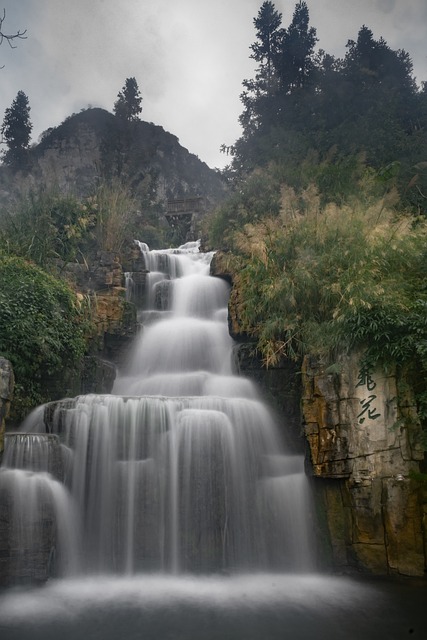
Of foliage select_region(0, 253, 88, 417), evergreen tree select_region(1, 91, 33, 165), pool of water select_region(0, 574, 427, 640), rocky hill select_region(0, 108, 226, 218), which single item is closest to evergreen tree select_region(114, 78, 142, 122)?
rocky hill select_region(0, 108, 226, 218)

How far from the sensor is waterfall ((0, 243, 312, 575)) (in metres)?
7.29

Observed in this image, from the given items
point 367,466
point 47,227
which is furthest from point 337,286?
point 47,227

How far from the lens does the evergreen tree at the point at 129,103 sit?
3200 cm

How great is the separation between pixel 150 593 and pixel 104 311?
25.1 feet

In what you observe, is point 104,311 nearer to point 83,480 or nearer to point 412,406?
point 83,480

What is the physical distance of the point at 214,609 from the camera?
19.6 ft

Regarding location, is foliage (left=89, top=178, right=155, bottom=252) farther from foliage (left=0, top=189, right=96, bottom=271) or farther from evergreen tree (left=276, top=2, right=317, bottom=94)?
evergreen tree (left=276, top=2, right=317, bottom=94)

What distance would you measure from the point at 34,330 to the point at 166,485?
13.9 ft

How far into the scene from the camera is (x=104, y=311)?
41.3 ft

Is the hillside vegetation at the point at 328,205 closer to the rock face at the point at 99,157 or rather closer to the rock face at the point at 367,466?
the rock face at the point at 367,466

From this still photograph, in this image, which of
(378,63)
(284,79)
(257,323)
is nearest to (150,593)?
(257,323)

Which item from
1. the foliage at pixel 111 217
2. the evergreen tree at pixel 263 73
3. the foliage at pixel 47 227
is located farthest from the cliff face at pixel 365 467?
the evergreen tree at pixel 263 73

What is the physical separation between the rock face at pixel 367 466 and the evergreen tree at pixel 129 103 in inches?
1168

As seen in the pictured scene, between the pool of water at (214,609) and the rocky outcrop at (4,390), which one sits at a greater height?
the rocky outcrop at (4,390)
